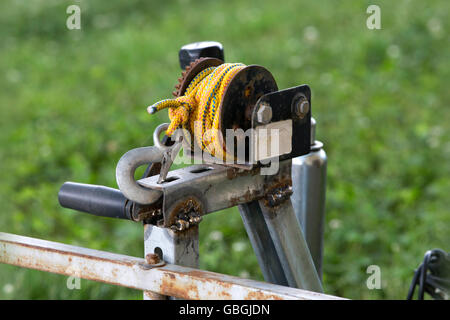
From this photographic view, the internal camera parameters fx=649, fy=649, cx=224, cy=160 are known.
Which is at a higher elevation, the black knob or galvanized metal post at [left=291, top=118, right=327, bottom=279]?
the black knob

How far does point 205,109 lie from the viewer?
3.83ft

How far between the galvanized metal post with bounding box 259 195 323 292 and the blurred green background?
1126mm

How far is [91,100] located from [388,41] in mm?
2018

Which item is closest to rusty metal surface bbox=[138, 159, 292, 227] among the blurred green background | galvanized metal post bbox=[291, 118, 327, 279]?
galvanized metal post bbox=[291, 118, 327, 279]

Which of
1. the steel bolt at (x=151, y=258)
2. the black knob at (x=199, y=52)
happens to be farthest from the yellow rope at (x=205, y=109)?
the steel bolt at (x=151, y=258)

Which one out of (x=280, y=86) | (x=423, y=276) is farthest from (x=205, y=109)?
(x=280, y=86)

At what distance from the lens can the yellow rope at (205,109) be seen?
3.80 ft

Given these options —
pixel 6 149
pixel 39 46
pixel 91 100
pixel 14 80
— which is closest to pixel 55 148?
pixel 6 149

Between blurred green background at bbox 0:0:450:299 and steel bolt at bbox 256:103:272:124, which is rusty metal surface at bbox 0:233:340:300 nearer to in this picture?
steel bolt at bbox 256:103:272:124

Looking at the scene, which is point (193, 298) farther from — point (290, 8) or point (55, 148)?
point (290, 8)

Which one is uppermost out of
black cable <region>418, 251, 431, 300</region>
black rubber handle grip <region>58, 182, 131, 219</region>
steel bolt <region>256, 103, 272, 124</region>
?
steel bolt <region>256, 103, 272, 124</region>

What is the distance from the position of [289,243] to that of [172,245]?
29 centimetres

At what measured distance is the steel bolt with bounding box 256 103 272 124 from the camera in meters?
1.13
